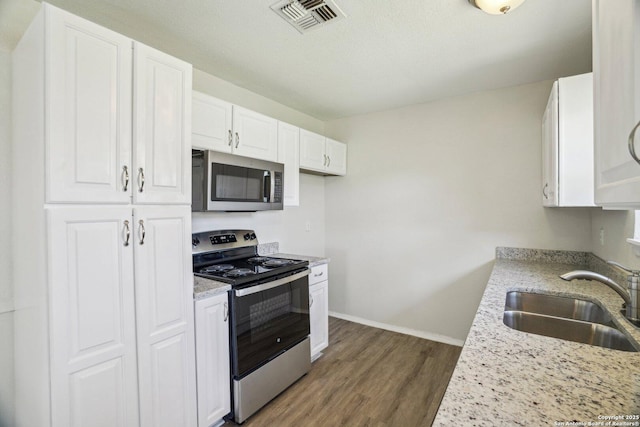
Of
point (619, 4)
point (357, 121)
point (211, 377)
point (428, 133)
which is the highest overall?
point (357, 121)

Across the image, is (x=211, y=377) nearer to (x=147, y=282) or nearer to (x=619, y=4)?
(x=147, y=282)

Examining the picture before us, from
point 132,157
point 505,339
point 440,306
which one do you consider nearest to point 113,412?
point 132,157

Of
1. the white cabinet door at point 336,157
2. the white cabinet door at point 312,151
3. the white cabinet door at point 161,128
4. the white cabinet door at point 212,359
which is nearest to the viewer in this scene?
the white cabinet door at point 161,128

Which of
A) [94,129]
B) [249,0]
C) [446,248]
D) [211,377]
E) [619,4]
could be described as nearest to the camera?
[619,4]

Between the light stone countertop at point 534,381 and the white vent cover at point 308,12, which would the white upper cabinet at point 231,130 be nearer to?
the white vent cover at point 308,12

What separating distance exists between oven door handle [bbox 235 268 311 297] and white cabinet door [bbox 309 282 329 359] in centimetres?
26

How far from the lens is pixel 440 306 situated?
122 inches

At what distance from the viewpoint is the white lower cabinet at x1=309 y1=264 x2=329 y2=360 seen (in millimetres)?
2639

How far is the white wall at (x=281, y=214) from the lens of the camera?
8.24 feet

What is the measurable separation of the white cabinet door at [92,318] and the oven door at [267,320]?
1.95ft

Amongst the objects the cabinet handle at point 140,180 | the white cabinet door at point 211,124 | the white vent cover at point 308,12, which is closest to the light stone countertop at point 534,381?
Result: the cabinet handle at point 140,180

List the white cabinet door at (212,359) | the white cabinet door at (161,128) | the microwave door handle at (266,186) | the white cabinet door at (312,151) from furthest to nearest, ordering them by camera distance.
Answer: the white cabinet door at (312,151) → the microwave door handle at (266,186) → the white cabinet door at (212,359) → the white cabinet door at (161,128)

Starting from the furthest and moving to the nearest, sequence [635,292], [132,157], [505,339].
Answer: [132,157] < [635,292] < [505,339]

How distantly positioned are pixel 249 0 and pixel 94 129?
41.0 inches
